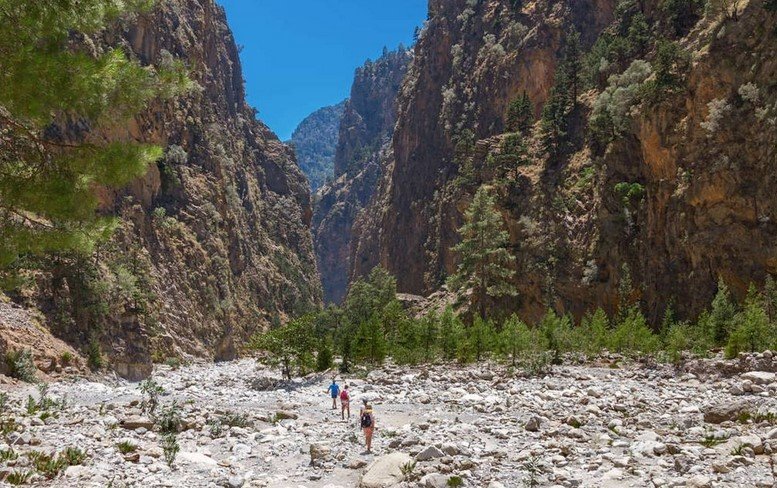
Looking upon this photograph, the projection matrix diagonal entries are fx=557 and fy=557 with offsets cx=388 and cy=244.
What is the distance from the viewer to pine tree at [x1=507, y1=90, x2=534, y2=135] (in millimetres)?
58719

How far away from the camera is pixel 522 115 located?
2317 inches

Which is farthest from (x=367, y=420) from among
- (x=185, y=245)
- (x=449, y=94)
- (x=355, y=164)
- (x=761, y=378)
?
(x=355, y=164)

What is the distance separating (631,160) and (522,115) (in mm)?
18002

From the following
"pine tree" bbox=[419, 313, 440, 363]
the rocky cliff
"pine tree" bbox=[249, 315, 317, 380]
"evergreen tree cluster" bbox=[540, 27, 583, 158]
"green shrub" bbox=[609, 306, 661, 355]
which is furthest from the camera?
"evergreen tree cluster" bbox=[540, 27, 583, 158]

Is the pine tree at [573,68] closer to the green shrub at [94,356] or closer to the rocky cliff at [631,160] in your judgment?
the rocky cliff at [631,160]

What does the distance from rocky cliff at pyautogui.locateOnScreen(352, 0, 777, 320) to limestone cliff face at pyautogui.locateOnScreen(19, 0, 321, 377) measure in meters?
25.6

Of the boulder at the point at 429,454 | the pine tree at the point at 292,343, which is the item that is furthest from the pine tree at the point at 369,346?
the boulder at the point at 429,454

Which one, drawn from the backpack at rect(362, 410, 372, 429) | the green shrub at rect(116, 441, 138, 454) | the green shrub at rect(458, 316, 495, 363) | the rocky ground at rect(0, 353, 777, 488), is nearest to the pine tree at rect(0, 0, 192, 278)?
the green shrub at rect(116, 441, 138, 454)

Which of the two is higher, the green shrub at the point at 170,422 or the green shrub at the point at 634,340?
the green shrub at the point at 634,340

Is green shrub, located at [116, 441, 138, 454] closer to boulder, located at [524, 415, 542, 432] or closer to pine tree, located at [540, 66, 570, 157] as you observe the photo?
boulder, located at [524, 415, 542, 432]

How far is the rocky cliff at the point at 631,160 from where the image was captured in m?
33.5

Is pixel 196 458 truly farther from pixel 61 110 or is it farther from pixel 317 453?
pixel 61 110

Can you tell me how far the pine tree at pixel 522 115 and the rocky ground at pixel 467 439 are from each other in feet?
136

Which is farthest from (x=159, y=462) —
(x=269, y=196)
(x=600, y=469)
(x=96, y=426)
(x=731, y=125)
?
(x=269, y=196)
